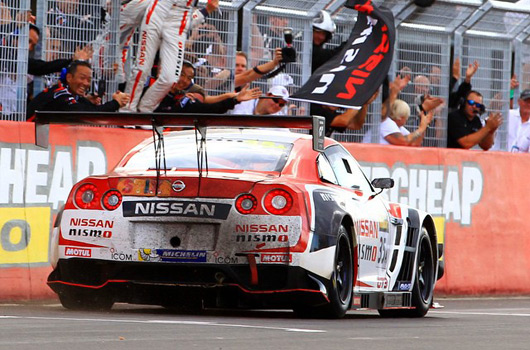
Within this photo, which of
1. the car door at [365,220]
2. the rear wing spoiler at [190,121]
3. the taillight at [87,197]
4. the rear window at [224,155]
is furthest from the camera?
the car door at [365,220]

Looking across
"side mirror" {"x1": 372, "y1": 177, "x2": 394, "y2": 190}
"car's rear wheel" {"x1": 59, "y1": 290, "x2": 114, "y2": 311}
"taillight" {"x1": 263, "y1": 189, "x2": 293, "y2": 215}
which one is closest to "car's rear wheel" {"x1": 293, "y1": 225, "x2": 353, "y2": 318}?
"taillight" {"x1": 263, "y1": 189, "x2": 293, "y2": 215}

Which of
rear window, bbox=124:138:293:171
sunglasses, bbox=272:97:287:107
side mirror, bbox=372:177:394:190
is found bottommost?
side mirror, bbox=372:177:394:190

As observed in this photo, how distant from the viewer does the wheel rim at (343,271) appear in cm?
1040

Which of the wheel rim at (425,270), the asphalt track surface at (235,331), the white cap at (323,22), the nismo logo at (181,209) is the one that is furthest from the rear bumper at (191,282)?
the white cap at (323,22)

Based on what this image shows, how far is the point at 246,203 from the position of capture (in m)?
9.87

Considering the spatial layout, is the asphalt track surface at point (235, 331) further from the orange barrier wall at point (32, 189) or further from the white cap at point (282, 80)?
the white cap at point (282, 80)

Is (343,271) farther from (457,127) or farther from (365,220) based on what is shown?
(457,127)

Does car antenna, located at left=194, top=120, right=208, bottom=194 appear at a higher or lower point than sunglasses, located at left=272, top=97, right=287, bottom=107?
lower

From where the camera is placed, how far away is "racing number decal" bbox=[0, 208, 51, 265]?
40.0 feet

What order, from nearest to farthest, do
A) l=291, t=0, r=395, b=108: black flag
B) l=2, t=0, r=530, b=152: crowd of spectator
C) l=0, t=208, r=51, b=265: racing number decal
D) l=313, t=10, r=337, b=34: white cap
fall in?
l=0, t=208, r=51, b=265: racing number decal
l=2, t=0, r=530, b=152: crowd of spectator
l=291, t=0, r=395, b=108: black flag
l=313, t=10, r=337, b=34: white cap

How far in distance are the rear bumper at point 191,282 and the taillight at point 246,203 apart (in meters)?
0.39

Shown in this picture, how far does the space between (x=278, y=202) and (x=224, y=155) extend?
94 centimetres

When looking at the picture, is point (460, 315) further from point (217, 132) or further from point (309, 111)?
point (309, 111)

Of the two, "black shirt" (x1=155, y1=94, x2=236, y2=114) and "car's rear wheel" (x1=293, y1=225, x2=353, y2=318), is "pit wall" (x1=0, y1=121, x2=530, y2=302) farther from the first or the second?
"car's rear wheel" (x1=293, y1=225, x2=353, y2=318)
